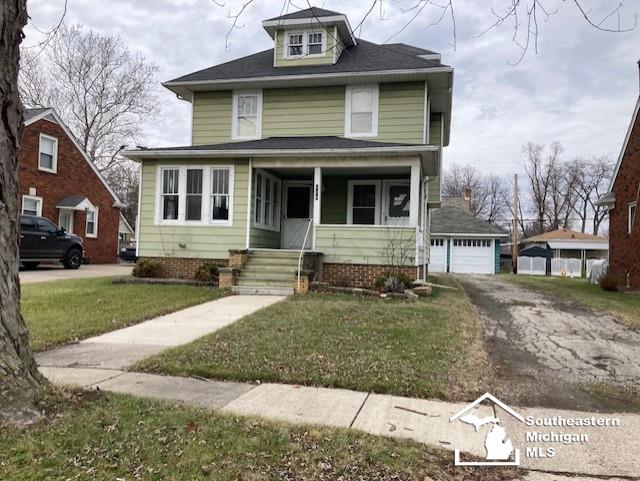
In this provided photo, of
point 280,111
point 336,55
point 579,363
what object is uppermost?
point 336,55

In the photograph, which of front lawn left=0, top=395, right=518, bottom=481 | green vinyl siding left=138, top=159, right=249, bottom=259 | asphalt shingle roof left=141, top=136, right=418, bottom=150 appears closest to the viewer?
front lawn left=0, top=395, right=518, bottom=481

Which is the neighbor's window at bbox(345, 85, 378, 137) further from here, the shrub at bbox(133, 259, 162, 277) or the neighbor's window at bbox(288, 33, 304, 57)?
the shrub at bbox(133, 259, 162, 277)

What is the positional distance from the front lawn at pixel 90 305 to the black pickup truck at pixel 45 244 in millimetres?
5584

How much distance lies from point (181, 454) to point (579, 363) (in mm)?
5330

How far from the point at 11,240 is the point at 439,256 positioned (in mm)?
28223

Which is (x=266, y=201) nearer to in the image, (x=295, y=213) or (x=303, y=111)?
(x=295, y=213)

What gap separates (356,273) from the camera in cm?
1264

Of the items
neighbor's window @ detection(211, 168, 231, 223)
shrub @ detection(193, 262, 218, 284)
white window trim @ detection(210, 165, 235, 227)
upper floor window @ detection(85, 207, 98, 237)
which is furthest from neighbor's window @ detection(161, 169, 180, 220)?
upper floor window @ detection(85, 207, 98, 237)

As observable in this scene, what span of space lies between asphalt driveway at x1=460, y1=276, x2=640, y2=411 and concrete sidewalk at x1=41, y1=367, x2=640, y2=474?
54 centimetres

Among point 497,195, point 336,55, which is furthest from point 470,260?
point 497,195

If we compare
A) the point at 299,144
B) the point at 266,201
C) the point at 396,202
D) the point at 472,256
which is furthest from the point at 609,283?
the point at 472,256

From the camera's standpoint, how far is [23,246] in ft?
55.8

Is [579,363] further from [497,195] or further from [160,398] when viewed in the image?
[497,195]

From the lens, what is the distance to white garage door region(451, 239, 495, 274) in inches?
1178
